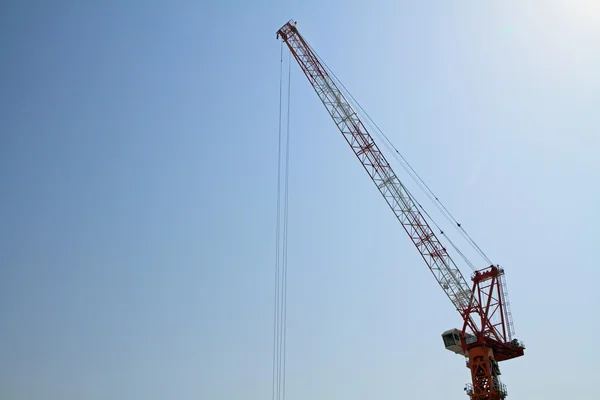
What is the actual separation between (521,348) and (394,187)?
28282 millimetres

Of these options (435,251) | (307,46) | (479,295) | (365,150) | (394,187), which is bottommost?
(479,295)

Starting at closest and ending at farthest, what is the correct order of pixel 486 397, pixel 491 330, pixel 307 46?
pixel 486 397
pixel 491 330
pixel 307 46

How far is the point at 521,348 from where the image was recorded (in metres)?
68.5

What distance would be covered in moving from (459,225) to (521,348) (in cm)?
1881

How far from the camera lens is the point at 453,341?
68250 millimetres

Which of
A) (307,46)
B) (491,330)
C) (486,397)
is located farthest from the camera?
(307,46)

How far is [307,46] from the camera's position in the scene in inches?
3066

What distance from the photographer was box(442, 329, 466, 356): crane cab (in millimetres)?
68250


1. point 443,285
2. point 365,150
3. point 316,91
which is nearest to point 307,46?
point 316,91

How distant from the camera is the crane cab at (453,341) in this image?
224ft

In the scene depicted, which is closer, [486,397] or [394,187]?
[486,397]

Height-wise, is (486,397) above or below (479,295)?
below

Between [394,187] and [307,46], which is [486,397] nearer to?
[394,187]

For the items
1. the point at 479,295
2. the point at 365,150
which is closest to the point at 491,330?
the point at 479,295
